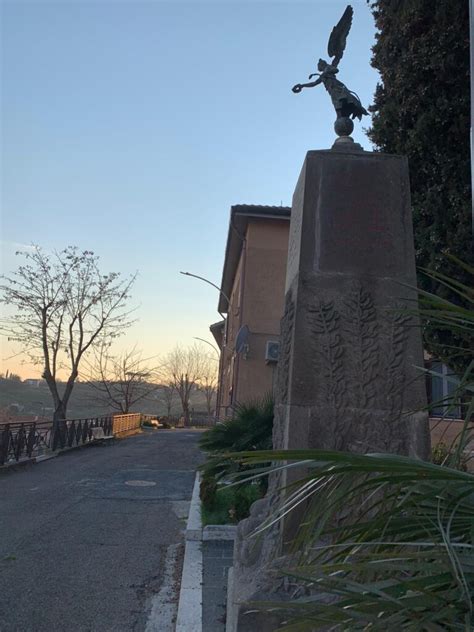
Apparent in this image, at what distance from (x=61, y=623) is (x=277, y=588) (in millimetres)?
2228

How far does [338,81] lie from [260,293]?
14.2m

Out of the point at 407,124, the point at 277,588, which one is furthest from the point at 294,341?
the point at 407,124

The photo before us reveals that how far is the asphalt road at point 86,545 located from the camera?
14.7ft

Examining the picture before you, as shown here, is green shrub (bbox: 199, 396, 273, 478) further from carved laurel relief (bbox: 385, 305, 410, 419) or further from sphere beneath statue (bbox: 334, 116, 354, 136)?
sphere beneath statue (bbox: 334, 116, 354, 136)

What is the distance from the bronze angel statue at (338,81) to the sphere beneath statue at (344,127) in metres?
0.08

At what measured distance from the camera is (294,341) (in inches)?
138

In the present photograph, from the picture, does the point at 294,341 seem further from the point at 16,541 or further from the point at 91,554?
the point at 16,541

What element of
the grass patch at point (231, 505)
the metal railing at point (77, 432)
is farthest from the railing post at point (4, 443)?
the grass patch at point (231, 505)

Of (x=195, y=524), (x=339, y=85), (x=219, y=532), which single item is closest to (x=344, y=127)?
(x=339, y=85)

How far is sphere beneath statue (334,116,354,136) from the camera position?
4.20m

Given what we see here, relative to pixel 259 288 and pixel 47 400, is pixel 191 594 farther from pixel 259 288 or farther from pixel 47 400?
pixel 47 400

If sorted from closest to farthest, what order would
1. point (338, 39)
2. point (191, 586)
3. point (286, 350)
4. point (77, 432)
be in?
1. point (286, 350)
2. point (338, 39)
3. point (191, 586)
4. point (77, 432)

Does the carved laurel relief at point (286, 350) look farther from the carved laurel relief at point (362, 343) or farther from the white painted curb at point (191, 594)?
the white painted curb at point (191, 594)

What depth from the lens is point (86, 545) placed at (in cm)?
653
